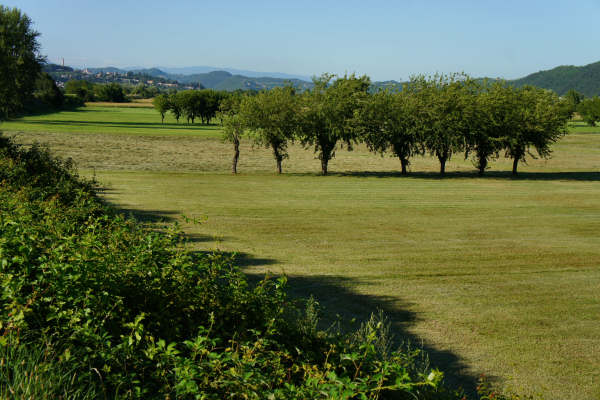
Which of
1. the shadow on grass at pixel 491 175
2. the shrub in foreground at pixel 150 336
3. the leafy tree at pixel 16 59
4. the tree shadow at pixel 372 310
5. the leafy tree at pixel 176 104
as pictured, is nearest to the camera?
the shrub in foreground at pixel 150 336

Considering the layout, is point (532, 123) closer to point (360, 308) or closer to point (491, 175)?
point (491, 175)

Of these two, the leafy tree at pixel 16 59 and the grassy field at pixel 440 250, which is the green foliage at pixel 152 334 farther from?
the leafy tree at pixel 16 59

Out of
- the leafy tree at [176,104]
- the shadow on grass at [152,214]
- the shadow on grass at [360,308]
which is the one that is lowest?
the shadow on grass at [152,214]

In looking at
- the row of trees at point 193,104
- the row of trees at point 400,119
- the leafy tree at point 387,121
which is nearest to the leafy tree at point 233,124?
the row of trees at point 400,119

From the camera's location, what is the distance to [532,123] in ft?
164

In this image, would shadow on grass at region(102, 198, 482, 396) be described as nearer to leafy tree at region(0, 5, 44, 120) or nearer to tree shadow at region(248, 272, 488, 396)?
tree shadow at region(248, 272, 488, 396)

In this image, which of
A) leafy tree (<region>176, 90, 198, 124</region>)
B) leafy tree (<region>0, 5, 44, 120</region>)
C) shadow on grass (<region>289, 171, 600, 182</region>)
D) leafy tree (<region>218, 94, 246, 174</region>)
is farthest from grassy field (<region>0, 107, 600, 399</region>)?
leafy tree (<region>176, 90, 198, 124</region>)

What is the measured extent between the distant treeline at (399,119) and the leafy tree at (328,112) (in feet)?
0.31

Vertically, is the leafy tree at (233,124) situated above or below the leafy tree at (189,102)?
below

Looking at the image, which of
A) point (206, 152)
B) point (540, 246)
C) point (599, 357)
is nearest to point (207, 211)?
point (540, 246)

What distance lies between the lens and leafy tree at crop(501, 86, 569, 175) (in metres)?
49.8

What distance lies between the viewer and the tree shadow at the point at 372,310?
8984mm

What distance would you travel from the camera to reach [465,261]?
1695 cm

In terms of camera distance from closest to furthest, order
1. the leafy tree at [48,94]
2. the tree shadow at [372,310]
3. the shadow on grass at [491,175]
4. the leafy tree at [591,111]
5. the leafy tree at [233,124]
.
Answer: the tree shadow at [372,310] → the leafy tree at [233,124] → the shadow on grass at [491,175] → the leafy tree at [48,94] → the leafy tree at [591,111]
